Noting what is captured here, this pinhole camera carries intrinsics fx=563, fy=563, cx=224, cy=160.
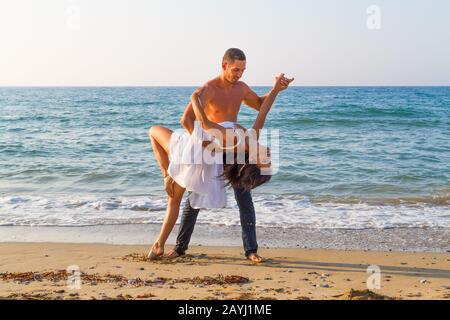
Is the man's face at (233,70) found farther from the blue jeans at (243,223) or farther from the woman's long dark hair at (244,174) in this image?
the blue jeans at (243,223)

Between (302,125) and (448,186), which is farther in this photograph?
(302,125)

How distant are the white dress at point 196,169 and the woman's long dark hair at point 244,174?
0.08 m

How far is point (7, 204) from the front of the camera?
788 cm

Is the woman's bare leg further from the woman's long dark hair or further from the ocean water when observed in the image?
the ocean water

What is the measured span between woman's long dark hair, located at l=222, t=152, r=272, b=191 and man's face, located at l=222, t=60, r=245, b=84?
0.65 meters

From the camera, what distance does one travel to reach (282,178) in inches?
402

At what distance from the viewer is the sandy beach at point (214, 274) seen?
396 cm

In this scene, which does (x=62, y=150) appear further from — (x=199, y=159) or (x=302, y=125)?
(x=199, y=159)

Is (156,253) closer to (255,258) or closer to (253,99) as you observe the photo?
(255,258)

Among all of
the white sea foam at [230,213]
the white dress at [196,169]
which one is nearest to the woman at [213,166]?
the white dress at [196,169]

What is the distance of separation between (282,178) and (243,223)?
522cm

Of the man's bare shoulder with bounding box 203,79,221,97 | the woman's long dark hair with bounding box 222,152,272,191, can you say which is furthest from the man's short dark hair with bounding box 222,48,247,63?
the woman's long dark hair with bounding box 222,152,272,191
